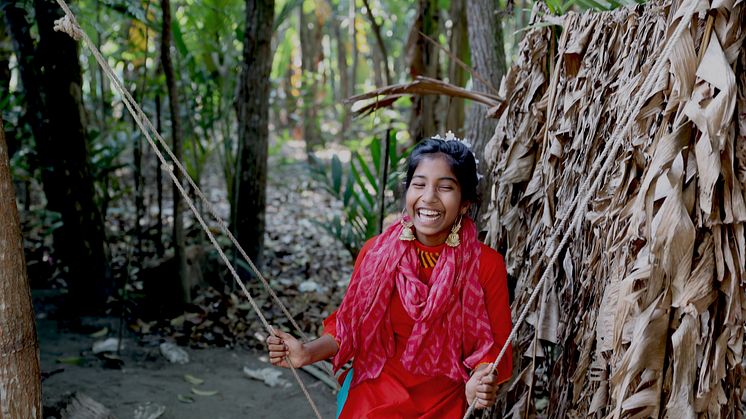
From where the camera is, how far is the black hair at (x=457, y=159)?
2158mm

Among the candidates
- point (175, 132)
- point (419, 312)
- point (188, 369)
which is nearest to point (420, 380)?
point (419, 312)

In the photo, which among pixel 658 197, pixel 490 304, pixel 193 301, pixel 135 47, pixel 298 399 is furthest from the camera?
pixel 135 47

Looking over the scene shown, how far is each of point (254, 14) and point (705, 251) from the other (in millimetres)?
3582

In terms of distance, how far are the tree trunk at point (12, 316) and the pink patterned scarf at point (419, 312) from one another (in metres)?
0.86

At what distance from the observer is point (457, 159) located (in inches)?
85.0

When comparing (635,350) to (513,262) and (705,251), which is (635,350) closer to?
(705,251)

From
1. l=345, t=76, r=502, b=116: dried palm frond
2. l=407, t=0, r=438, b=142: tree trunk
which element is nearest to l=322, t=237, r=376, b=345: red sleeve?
l=345, t=76, r=502, b=116: dried palm frond

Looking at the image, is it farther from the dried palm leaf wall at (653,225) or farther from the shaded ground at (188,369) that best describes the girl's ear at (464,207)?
the shaded ground at (188,369)

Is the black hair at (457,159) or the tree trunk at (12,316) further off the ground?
the black hair at (457,159)

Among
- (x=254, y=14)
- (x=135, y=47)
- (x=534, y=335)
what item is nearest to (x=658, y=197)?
(x=534, y=335)

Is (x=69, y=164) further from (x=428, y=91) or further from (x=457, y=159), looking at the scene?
(x=457, y=159)

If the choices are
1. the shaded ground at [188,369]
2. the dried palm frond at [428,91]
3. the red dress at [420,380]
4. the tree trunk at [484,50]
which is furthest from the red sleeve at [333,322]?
the tree trunk at [484,50]

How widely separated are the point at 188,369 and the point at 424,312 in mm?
2207

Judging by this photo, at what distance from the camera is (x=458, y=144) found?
220cm
